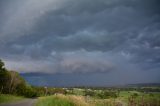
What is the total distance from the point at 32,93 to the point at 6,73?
1205cm

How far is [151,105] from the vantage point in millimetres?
13047

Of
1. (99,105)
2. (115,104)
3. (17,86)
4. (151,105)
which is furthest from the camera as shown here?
(17,86)

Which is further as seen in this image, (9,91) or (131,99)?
(9,91)

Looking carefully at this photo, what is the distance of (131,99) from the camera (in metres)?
13.3

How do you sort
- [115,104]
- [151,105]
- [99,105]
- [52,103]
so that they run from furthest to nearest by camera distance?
1. [52,103]
2. [99,105]
3. [115,104]
4. [151,105]

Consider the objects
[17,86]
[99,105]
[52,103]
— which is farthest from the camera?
[17,86]

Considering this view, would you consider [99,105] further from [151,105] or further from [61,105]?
[151,105]

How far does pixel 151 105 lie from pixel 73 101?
8702 mm

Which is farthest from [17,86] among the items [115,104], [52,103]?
[115,104]

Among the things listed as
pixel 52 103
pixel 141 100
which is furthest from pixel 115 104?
pixel 52 103

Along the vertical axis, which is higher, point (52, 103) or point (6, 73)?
point (6, 73)

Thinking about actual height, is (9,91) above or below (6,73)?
below

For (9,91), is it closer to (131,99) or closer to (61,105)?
(61,105)

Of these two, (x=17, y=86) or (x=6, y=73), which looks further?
(x=17, y=86)
